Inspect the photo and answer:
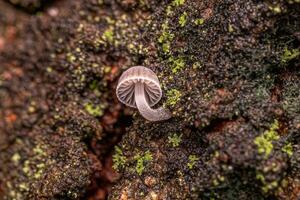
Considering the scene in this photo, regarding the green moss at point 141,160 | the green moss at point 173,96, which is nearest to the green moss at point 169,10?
the green moss at point 173,96

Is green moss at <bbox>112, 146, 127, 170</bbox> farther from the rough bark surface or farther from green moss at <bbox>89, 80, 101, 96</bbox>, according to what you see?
green moss at <bbox>89, 80, 101, 96</bbox>

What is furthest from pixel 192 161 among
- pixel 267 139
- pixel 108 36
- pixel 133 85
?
pixel 108 36

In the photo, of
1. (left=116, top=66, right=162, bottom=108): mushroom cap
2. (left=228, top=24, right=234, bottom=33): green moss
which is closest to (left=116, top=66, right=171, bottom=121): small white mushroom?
(left=116, top=66, right=162, bottom=108): mushroom cap

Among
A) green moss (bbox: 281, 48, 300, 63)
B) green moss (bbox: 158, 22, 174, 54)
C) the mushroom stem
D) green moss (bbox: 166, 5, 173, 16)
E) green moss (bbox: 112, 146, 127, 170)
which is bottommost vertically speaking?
green moss (bbox: 112, 146, 127, 170)

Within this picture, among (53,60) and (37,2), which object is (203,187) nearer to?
(53,60)

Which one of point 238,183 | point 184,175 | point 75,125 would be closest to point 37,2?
point 75,125
